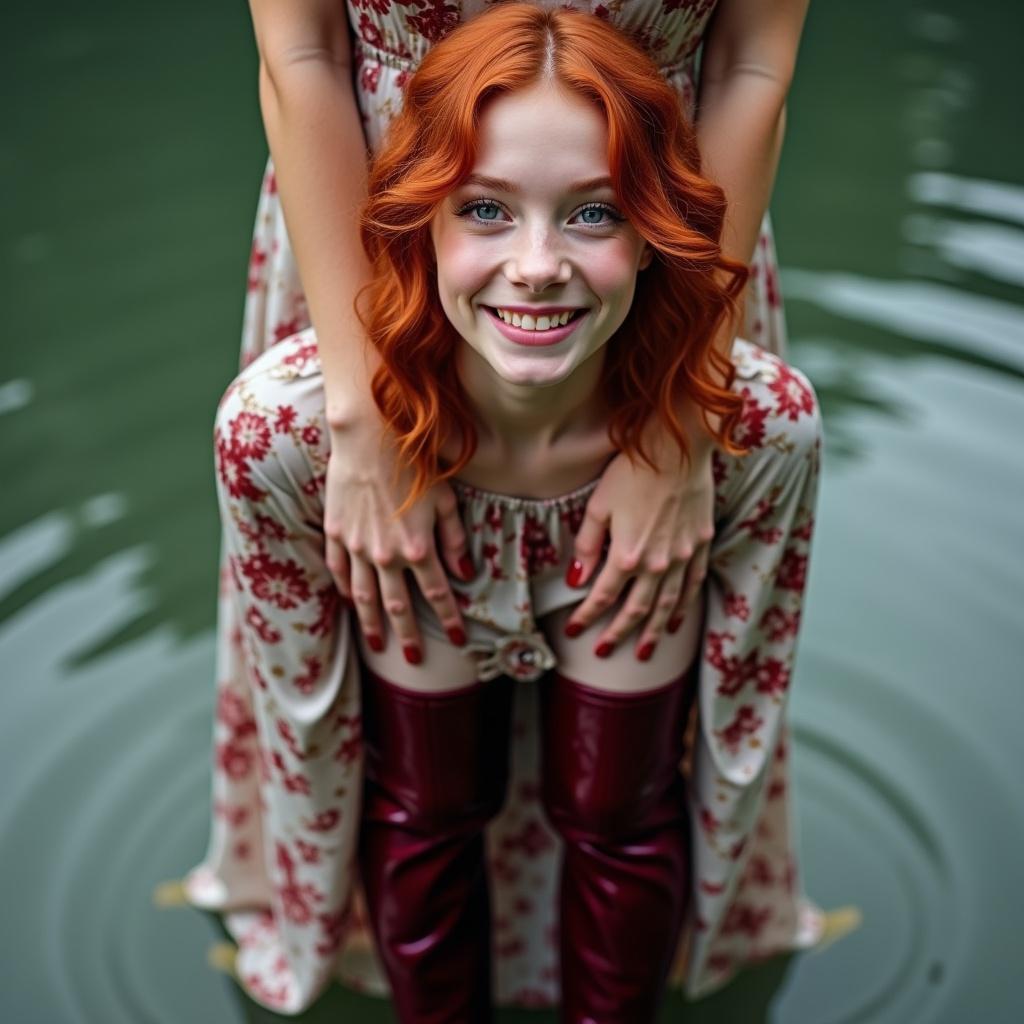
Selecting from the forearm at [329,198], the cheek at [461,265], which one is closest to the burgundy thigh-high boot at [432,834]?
the forearm at [329,198]

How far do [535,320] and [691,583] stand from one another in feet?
1.20

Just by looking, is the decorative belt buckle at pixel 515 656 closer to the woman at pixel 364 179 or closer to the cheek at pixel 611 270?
the woman at pixel 364 179

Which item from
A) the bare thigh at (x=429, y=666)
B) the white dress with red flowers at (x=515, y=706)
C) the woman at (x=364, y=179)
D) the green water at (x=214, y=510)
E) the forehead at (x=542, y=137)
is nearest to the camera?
the forehead at (x=542, y=137)

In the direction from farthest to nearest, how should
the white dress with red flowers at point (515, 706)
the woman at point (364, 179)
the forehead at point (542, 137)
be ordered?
the white dress with red flowers at point (515, 706) → the woman at point (364, 179) → the forehead at point (542, 137)

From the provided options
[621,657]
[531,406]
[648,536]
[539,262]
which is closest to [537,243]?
[539,262]

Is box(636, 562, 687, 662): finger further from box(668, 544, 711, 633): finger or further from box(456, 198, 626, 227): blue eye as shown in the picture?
box(456, 198, 626, 227): blue eye

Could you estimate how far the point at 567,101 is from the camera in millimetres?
1267

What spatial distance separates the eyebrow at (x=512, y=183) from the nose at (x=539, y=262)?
0.13ft

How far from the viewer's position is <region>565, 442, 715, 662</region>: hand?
151cm

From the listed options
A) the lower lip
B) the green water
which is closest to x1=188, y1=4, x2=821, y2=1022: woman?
the lower lip

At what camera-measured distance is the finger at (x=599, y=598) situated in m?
1.54

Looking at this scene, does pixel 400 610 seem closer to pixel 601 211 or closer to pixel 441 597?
pixel 441 597

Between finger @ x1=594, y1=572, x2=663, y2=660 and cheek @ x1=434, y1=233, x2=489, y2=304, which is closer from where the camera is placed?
cheek @ x1=434, y1=233, x2=489, y2=304

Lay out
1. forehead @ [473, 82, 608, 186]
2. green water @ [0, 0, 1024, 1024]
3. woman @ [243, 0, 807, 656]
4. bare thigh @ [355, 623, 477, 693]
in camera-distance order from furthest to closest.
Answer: green water @ [0, 0, 1024, 1024] < bare thigh @ [355, 623, 477, 693] < woman @ [243, 0, 807, 656] < forehead @ [473, 82, 608, 186]
